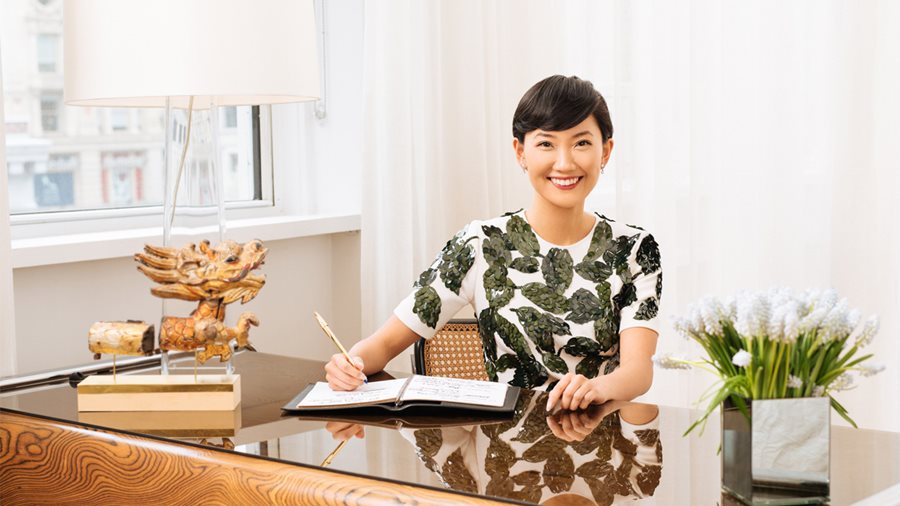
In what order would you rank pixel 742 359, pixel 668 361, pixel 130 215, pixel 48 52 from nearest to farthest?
pixel 742 359, pixel 668 361, pixel 48 52, pixel 130 215

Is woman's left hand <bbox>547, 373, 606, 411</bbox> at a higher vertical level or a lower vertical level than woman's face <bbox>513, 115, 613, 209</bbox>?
lower

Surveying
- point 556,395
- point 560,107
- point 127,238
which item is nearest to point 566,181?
point 560,107

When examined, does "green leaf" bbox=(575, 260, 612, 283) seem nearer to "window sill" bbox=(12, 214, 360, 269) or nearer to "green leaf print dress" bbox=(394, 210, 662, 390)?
"green leaf print dress" bbox=(394, 210, 662, 390)

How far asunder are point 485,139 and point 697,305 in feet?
5.47

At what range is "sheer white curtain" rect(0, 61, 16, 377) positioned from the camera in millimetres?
1800

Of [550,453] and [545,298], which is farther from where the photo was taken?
[545,298]

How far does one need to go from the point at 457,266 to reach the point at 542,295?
18cm

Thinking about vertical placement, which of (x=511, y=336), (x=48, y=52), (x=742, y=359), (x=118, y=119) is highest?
(x=48, y=52)

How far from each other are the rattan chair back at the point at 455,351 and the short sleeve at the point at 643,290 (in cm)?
38

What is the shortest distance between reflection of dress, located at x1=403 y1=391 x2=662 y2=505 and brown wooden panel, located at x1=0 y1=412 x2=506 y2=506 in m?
0.06

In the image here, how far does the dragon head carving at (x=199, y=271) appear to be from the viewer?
1.53 meters

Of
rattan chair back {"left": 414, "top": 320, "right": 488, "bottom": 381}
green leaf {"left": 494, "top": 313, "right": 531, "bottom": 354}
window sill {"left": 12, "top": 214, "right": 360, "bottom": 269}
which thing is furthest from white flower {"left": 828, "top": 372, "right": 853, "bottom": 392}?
window sill {"left": 12, "top": 214, "right": 360, "bottom": 269}

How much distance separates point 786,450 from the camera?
1.04m

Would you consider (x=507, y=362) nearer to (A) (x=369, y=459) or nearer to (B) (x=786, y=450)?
(A) (x=369, y=459)
